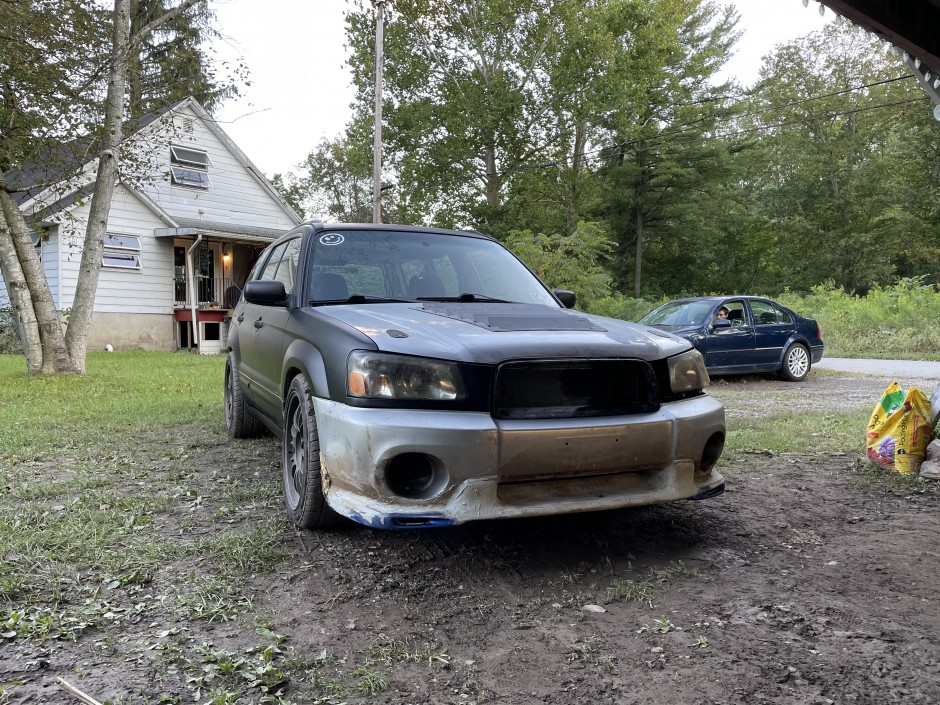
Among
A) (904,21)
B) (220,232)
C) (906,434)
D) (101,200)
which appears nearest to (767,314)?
(906,434)

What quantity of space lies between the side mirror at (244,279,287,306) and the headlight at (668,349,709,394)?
2240mm

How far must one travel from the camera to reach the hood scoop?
3357 millimetres

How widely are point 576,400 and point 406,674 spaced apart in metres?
1.35

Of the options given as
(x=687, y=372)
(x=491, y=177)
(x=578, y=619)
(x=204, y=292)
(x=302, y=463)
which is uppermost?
(x=491, y=177)

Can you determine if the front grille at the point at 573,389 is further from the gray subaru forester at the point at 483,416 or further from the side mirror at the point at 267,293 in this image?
the side mirror at the point at 267,293

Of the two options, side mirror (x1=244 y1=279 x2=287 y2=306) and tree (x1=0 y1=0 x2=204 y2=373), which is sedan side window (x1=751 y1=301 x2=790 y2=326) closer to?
side mirror (x1=244 y1=279 x2=287 y2=306)

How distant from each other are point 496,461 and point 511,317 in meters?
0.91

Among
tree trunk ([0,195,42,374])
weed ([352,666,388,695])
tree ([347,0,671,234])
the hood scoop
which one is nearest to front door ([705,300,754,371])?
the hood scoop

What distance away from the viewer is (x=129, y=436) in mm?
6414

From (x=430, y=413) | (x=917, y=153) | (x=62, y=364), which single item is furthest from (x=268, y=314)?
(x=917, y=153)

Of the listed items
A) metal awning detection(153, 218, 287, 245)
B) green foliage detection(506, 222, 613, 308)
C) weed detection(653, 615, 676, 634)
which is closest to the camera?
weed detection(653, 615, 676, 634)

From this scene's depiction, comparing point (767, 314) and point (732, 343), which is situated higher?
point (767, 314)

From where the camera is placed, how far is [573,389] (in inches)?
123

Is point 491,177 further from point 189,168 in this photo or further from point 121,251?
point 121,251
